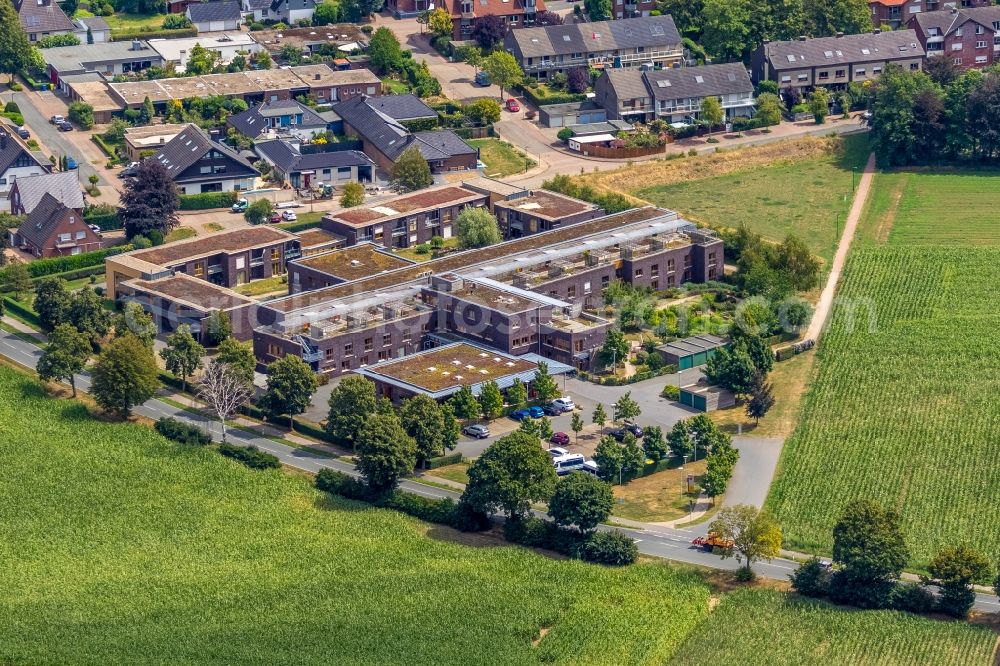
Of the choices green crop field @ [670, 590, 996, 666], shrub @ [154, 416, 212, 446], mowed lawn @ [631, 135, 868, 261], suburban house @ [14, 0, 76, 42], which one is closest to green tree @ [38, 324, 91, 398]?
shrub @ [154, 416, 212, 446]

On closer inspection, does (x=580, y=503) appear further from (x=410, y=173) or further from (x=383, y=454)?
(x=410, y=173)

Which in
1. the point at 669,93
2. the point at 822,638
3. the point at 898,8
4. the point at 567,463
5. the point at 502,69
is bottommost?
the point at 822,638

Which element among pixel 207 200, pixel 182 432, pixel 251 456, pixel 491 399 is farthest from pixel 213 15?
pixel 251 456

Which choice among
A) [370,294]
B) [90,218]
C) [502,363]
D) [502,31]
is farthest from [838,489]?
[502,31]

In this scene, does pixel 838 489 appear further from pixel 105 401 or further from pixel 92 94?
pixel 92 94

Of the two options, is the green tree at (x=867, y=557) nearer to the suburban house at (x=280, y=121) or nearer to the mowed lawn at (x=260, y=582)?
the mowed lawn at (x=260, y=582)

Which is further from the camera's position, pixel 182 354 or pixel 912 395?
pixel 912 395
